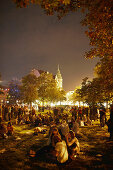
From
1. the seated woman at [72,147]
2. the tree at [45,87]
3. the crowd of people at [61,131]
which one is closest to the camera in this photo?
the crowd of people at [61,131]

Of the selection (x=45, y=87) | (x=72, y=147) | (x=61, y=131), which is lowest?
(x=61, y=131)

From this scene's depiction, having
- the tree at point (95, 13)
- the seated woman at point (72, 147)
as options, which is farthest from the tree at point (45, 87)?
the seated woman at point (72, 147)

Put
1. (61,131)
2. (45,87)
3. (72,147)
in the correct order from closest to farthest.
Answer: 1. (72,147)
2. (61,131)
3. (45,87)

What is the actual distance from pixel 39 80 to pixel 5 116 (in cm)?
2692

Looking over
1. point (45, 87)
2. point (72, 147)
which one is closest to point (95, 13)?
point (72, 147)

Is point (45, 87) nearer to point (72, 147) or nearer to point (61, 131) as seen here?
point (61, 131)

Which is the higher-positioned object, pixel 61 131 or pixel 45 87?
pixel 45 87

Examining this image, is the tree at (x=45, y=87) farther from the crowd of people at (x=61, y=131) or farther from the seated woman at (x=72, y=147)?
the seated woman at (x=72, y=147)

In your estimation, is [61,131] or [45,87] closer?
[61,131]

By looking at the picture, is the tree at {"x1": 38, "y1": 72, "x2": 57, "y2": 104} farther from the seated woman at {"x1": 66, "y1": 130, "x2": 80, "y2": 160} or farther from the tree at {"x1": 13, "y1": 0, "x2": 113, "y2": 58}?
the seated woman at {"x1": 66, "y1": 130, "x2": 80, "y2": 160}

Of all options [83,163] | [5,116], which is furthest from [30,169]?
[5,116]

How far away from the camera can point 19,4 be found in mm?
5344

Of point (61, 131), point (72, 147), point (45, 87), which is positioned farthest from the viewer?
point (45, 87)

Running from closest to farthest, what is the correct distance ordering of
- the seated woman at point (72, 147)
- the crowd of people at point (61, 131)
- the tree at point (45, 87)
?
the crowd of people at point (61, 131), the seated woman at point (72, 147), the tree at point (45, 87)
